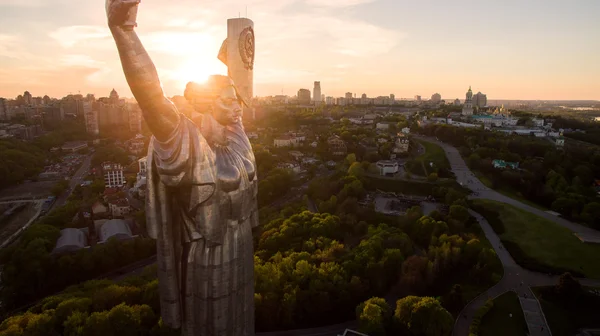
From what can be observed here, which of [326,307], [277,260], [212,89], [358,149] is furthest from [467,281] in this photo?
[358,149]

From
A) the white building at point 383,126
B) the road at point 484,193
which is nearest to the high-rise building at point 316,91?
the white building at point 383,126

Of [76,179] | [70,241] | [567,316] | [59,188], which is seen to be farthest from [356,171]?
[76,179]

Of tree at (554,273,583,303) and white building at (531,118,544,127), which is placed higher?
white building at (531,118,544,127)

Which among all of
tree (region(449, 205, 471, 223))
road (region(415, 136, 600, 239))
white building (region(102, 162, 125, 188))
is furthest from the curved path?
white building (region(102, 162, 125, 188))

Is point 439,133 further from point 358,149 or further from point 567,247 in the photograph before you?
point 567,247

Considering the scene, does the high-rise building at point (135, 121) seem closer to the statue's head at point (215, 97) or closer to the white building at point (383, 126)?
the white building at point (383, 126)

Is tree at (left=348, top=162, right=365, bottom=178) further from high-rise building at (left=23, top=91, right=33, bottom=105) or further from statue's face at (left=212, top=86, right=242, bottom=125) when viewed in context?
high-rise building at (left=23, top=91, right=33, bottom=105)

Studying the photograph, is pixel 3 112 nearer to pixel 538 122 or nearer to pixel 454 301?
pixel 454 301
